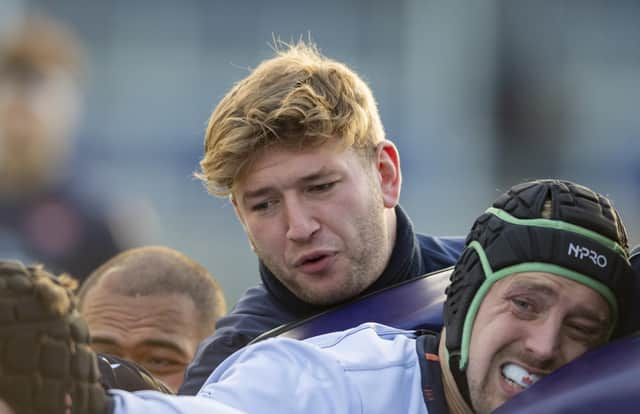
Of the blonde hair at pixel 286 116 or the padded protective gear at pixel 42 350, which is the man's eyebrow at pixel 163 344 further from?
the padded protective gear at pixel 42 350

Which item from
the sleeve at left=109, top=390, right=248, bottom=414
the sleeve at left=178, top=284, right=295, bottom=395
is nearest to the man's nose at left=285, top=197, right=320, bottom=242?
the sleeve at left=178, top=284, right=295, bottom=395

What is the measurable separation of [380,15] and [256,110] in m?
7.73

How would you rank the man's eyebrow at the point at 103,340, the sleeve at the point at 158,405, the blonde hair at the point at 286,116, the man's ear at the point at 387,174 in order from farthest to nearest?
1. the man's eyebrow at the point at 103,340
2. the man's ear at the point at 387,174
3. the blonde hair at the point at 286,116
4. the sleeve at the point at 158,405

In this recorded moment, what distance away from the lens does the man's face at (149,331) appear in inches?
141

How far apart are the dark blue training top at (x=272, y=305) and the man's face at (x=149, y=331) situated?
0.91 feet

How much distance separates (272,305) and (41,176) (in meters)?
Answer: 1.79

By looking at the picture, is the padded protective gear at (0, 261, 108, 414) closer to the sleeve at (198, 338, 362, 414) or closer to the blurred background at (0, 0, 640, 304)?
the sleeve at (198, 338, 362, 414)

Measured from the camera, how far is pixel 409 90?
10.4 metres

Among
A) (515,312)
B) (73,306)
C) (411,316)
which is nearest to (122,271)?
(411,316)

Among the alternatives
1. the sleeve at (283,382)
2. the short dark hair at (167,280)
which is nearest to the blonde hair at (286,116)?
the short dark hair at (167,280)

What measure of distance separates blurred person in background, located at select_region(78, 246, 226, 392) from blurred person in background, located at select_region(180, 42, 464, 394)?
11.5 inches

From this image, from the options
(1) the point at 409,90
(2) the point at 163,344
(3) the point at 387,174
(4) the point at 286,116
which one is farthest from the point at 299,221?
(1) the point at 409,90

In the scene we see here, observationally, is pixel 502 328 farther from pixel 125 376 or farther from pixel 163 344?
pixel 163 344

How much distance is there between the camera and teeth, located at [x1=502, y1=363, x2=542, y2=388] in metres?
2.46
